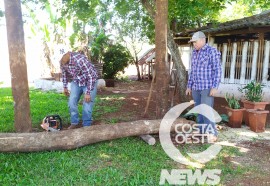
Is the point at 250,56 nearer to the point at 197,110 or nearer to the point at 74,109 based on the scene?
the point at 197,110

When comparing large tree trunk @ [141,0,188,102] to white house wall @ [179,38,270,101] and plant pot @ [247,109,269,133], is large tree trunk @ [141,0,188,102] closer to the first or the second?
plant pot @ [247,109,269,133]

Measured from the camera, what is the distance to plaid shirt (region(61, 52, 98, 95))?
17.1ft

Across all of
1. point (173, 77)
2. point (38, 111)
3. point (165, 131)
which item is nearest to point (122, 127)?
point (165, 131)

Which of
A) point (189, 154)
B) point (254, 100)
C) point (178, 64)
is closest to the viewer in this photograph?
point (189, 154)

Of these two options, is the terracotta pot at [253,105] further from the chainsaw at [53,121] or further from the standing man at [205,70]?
the chainsaw at [53,121]

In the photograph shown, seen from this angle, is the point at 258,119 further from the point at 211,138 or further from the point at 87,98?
the point at 87,98

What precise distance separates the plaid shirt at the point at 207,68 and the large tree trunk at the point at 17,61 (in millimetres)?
2872

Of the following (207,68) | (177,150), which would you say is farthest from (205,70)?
(177,150)

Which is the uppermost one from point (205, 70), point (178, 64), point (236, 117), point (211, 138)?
point (178, 64)

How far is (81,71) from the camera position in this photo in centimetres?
530

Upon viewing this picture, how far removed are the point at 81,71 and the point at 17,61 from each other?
3.87 feet

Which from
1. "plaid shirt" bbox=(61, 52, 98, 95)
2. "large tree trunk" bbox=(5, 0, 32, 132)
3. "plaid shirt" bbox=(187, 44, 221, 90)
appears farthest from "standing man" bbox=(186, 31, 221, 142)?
"large tree trunk" bbox=(5, 0, 32, 132)

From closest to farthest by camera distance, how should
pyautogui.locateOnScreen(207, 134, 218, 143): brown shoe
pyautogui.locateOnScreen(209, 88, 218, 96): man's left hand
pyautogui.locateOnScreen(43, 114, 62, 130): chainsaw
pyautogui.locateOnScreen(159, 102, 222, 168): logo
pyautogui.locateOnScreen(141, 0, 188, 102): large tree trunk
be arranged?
1. pyautogui.locateOnScreen(159, 102, 222, 168): logo
2. pyautogui.locateOnScreen(209, 88, 218, 96): man's left hand
3. pyautogui.locateOnScreen(207, 134, 218, 143): brown shoe
4. pyautogui.locateOnScreen(43, 114, 62, 130): chainsaw
5. pyautogui.locateOnScreen(141, 0, 188, 102): large tree trunk

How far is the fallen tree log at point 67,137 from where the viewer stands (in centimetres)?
422
